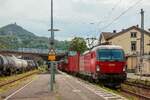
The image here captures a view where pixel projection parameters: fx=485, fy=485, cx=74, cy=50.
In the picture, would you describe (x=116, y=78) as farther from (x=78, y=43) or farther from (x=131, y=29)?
(x=78, y=43)

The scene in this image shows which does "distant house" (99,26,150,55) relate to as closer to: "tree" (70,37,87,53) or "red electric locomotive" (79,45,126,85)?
"tree" (70,37,87,53)

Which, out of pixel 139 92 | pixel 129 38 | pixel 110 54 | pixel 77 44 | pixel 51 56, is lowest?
pixel 139 92

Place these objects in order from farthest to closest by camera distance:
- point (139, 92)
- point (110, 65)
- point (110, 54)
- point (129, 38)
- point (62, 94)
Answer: point (129, 38)
point (110, 54)
point (110, 65)
point (139, 92)
point (62, 94)

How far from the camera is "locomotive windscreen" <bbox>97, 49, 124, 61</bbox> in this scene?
115 feet

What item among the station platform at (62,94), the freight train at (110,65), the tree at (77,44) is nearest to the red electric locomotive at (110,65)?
the freight train at (110,65)

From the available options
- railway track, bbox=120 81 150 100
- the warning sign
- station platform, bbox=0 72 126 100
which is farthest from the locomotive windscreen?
the warning sign

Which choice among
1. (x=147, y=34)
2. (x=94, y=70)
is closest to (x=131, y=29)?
(x=147, y=34)

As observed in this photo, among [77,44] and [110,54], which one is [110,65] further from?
[77,44]

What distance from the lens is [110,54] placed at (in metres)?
35.5

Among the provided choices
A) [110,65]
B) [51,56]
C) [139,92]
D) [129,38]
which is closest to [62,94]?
[51,56]

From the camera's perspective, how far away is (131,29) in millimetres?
112562

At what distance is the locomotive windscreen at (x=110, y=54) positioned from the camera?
115ft

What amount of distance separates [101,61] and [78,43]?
367 ft

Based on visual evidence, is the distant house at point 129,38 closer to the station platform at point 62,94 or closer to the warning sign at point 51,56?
the station platform at point 62,94
